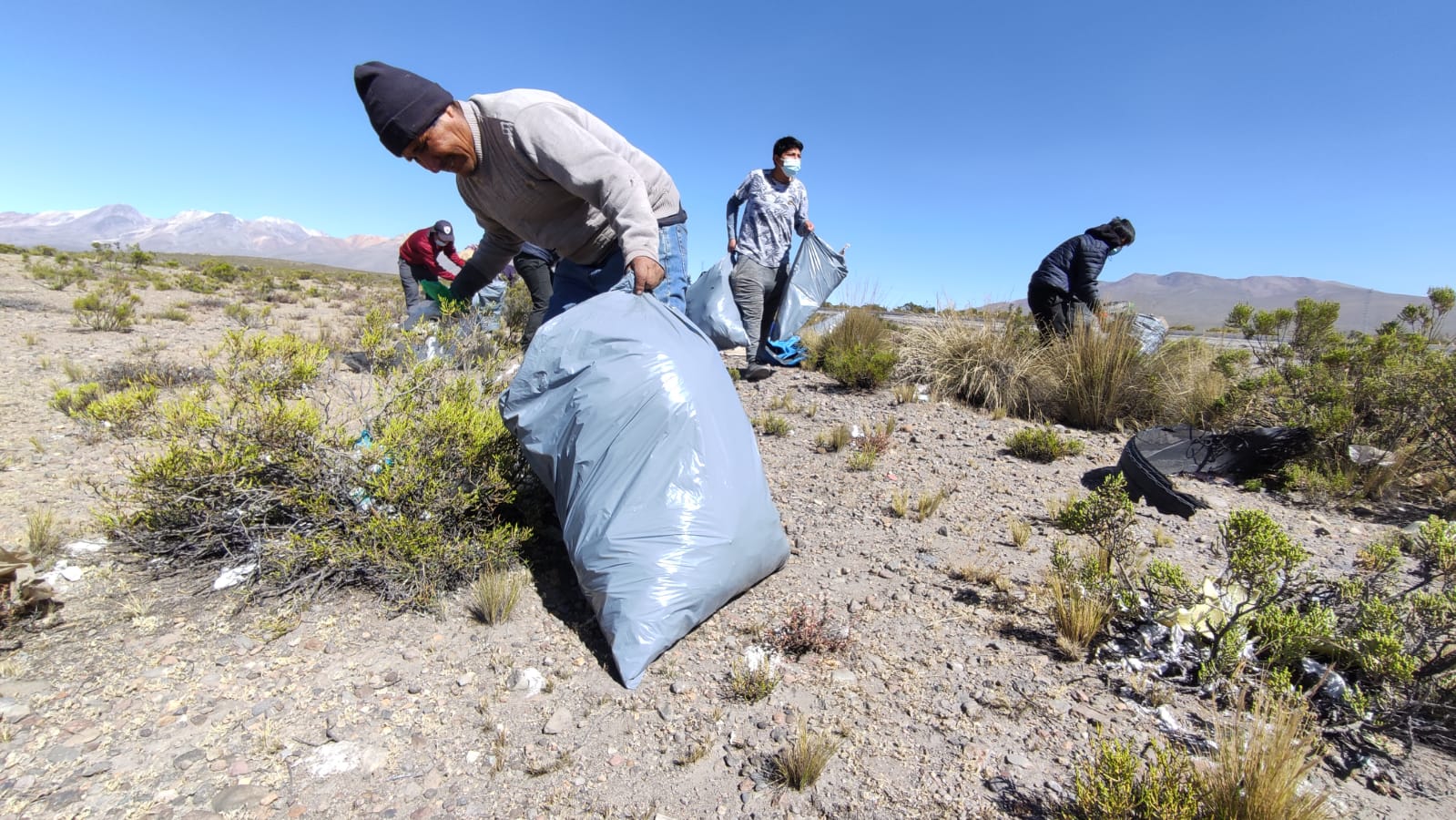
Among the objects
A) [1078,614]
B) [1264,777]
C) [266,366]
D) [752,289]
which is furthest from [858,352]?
[1264,777]

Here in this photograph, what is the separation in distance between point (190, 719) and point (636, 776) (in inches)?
41.6

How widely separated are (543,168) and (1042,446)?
3085mm

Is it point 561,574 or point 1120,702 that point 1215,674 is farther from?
point 561,574

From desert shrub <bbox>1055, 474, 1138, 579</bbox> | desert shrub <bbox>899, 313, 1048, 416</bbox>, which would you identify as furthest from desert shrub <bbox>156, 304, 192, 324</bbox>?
desert shrub <bbox>1055, 474, 1138, 579</bbox>

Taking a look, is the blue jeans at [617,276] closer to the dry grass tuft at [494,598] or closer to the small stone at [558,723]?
the dry grass tuft at [494,598]

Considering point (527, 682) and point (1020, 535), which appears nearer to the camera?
point (527, 682)

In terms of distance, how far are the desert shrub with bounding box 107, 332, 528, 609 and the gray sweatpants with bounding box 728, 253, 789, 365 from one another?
300 cm

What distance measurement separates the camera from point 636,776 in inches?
54.2

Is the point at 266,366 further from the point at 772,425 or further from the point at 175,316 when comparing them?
the point at 175,316

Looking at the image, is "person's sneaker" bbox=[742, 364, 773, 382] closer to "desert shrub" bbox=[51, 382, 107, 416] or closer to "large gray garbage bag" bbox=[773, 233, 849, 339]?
"large gray garbage bag" bbox=[773, 233, 849, 339]

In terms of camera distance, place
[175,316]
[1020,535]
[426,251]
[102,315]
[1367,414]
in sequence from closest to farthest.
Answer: [1020,535], [1367,414], [426,251], [102,315], [175,316]

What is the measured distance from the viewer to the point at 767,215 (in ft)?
15.9

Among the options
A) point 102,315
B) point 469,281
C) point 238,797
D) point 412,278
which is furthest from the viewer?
point 102,315

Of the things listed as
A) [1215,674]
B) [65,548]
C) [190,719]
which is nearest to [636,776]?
[190,719]
